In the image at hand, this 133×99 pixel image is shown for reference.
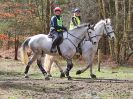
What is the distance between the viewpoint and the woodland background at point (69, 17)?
2658cm

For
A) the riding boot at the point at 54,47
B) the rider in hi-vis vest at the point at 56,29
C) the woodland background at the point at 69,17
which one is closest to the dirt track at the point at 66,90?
the riding boot at the point at 54,47

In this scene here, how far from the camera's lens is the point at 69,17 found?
31375 mm

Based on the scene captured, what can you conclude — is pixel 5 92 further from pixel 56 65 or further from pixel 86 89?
pixel 56 65

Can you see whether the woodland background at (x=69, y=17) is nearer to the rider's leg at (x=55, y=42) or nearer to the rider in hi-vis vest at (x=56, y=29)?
the rider in hi-vis vest at (x=56, y=29)

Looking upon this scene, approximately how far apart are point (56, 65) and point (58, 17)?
9.32ft

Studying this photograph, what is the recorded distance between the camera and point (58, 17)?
15648 millimetres

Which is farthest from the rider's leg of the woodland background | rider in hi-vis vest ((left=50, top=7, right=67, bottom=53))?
the woodland background

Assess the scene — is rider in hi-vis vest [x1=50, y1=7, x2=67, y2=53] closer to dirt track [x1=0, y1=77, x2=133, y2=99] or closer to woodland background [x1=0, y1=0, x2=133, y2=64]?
dirt track [x1=0, y1=77, x2=133, y2=99]

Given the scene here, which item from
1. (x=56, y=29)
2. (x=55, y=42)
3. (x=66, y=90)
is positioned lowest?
(x=66, y=90)

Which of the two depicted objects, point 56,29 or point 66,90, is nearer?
point 66,90

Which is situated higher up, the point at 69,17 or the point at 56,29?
the point at 56,29

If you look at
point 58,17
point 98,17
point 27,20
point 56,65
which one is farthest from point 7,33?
point 58,17

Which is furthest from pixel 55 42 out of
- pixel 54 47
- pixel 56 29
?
pixel 56 29

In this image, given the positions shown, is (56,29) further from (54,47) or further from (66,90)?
(66,90)
